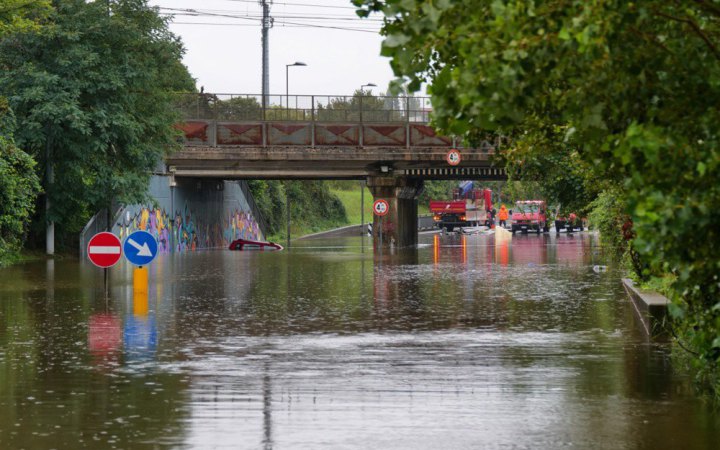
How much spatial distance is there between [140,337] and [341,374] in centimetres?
446

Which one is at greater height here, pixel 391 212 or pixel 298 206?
pixel 298 206

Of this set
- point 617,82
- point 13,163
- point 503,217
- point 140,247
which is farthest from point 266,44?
point 617,82

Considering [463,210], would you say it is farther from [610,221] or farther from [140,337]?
[140,337]

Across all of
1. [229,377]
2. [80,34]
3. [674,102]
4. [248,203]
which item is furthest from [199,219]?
[674,102]

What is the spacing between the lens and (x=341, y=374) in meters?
11.8

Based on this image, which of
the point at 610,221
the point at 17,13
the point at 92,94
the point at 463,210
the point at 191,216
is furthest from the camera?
the point at 463,210

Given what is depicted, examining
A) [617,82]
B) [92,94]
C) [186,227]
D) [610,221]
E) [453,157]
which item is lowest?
[610,221]

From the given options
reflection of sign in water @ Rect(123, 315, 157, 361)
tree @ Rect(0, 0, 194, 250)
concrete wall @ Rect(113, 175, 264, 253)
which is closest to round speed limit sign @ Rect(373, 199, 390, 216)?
concrete wall @ Rect(113, 175, 264, 253)

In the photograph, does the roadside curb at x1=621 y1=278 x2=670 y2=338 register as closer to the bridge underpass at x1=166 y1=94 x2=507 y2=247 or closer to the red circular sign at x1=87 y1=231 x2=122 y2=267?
the red circular sign at x1=87 y1=231 x2=122 y2=267

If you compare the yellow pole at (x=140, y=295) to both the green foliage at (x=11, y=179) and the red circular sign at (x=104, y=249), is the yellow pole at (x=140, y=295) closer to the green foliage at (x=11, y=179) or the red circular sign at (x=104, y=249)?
the red circular sign at (x=104, y=249)

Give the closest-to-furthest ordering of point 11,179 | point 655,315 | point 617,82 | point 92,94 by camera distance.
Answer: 1. point 617,82
2. point 655,315
3. point 11,179
4. point 92,94

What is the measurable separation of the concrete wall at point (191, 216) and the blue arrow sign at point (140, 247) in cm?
2787

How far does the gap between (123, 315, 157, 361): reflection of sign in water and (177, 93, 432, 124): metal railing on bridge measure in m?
44.3

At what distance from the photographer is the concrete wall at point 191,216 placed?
179 ft
